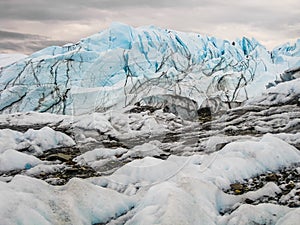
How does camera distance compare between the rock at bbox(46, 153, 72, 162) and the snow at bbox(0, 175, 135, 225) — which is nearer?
the snow at bbox(0, 175, 135, 225)

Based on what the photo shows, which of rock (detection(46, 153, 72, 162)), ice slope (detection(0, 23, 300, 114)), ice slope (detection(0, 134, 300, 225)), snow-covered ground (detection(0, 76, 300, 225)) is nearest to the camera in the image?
ice slope (detection(0, 134, 300, 225))

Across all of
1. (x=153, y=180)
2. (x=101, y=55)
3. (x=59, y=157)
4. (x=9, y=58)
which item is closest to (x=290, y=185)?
(x=153, y=180)

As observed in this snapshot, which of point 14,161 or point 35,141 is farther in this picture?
point 35,141

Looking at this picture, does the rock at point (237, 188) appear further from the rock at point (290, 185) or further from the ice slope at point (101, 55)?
the ice slope at point (101, 55)

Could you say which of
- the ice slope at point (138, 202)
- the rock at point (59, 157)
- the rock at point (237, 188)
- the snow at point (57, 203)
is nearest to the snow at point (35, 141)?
the rock at point (59, 157)

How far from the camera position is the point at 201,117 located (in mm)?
21625

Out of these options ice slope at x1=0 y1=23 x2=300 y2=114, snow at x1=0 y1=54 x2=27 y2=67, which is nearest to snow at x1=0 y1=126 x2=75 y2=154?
ice slope at x1=0 y1=23 x2=300 y2=114

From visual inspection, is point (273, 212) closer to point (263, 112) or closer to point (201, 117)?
point (263, 112)

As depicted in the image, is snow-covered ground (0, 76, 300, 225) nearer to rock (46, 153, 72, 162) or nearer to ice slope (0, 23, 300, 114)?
rock (46, 153, 72, 162)

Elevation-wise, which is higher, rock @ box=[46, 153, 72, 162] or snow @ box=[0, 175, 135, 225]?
snow @ box=[0, 175, 135, 225]

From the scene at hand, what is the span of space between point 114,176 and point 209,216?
2.81 metres

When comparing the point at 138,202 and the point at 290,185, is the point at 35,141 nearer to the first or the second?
the point at 138,202

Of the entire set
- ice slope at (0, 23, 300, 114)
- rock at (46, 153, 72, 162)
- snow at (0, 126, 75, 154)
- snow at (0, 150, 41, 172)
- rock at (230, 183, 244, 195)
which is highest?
rock at (230, 183, 244, 195)

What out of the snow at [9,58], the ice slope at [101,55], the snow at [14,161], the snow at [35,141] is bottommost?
the snow at [9,58]
